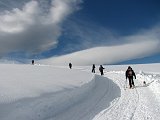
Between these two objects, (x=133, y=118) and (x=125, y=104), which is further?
(x=125, y=104)

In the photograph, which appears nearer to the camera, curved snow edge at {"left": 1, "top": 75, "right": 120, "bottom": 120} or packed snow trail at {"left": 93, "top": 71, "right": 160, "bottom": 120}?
curved snow edge at {"left": 1, "top": 75, "right": 120, "bottom": 120}

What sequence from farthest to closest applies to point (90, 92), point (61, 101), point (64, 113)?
point (90, 92) < point (61, 101) < point (64, 113)

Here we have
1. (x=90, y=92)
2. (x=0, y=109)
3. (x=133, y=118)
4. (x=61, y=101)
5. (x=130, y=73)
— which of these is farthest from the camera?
(x=130, y=73)

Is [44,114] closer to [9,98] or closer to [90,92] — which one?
[9,98]

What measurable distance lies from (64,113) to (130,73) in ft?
39.1

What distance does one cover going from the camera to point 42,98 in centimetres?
1241

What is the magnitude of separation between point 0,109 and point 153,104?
7091mm

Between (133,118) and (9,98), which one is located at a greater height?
(9,98)

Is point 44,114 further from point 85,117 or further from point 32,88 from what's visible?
point 32,88

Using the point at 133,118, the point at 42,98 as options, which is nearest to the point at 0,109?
the point at 42,98

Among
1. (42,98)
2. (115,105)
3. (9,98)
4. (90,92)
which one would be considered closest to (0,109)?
(9,98)

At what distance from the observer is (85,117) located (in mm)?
11641

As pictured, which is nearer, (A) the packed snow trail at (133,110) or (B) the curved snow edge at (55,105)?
(B) the curved snow edge at (55,105)

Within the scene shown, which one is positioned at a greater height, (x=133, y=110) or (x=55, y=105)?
(x=55, y=105)
